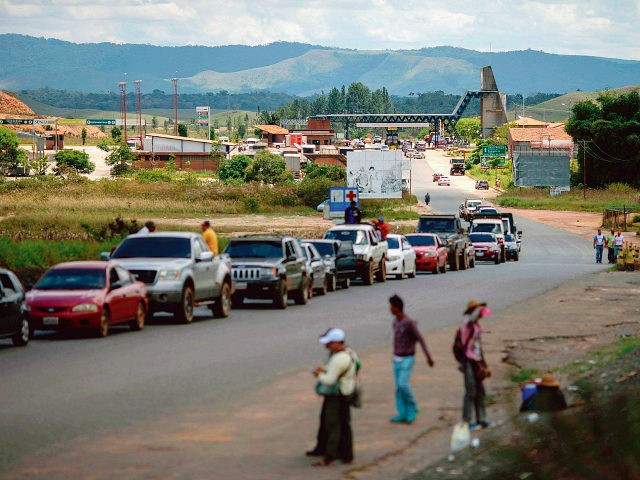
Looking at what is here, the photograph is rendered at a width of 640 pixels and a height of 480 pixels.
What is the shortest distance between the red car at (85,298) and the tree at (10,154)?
147759mm

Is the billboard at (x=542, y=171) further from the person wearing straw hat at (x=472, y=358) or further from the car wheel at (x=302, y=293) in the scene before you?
the person wearing straw hat at (x=472, y=358)

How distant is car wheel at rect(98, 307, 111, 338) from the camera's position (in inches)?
1025

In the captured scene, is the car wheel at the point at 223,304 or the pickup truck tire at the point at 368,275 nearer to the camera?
the car wheel at the point at 223,304

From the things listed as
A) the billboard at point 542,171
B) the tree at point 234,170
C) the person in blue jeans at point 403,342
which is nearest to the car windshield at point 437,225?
the person in blue jeans at point 403,342

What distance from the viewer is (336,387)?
1328 cm

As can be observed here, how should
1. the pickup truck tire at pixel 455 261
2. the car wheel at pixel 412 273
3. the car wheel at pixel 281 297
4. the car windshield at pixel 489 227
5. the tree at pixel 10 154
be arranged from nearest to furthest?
the car wheel at pixel 281 297 < the car wheel at pixel 412 273 < the pickup truck tire at pixel 455 261 < the car windshield at pixel 489 227 < the tree at pixel 10 154

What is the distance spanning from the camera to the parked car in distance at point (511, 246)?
6775 centimetres

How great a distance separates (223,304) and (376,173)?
236ft

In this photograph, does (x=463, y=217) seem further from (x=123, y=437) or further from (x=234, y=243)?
(x=123, y=437)

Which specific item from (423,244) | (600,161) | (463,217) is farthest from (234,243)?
(600,161)

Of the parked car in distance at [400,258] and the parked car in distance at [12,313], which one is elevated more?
the parked car in distance at [12,313]

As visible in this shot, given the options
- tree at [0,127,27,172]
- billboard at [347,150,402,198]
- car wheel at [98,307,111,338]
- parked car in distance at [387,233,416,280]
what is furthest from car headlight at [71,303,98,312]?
tree at [0,127,27,172]

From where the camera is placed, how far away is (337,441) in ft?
44.5

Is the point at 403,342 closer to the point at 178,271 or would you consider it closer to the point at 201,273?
the point at 178,271
